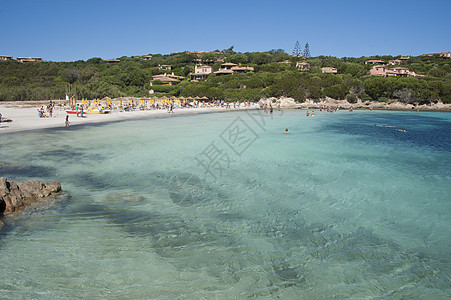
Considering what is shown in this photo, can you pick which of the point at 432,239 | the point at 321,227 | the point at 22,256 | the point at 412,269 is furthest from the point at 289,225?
the point at 22,256

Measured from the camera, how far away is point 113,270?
4.96 m

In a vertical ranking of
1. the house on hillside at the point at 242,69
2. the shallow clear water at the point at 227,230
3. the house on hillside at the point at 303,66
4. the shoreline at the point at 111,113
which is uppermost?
the house on hillside at the point at 303,66

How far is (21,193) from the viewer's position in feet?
24.6

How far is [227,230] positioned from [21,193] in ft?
17.2

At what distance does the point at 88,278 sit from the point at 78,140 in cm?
1451

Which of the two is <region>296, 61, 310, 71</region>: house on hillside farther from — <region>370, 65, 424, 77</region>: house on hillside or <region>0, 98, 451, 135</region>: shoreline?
<region>0, 98, 451, 135</region>: shoreline

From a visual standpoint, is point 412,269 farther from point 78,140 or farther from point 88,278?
point 78,140

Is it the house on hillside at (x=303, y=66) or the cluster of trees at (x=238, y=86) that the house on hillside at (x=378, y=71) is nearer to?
the cluster of trees at (x=238, y=86)

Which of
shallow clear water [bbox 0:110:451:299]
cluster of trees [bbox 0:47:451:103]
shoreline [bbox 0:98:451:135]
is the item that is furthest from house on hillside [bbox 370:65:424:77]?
shallow clear water [bbox 0:110:451:299]

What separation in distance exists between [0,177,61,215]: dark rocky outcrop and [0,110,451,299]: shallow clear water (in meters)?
0.52

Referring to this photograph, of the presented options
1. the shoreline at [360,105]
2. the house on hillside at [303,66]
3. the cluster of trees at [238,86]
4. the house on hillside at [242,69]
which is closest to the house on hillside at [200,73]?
the cluster of trees at [238,86]

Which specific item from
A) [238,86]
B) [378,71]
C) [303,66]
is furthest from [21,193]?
[378,71]

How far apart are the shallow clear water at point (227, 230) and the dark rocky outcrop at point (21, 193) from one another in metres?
0.52

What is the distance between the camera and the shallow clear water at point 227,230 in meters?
4.72
